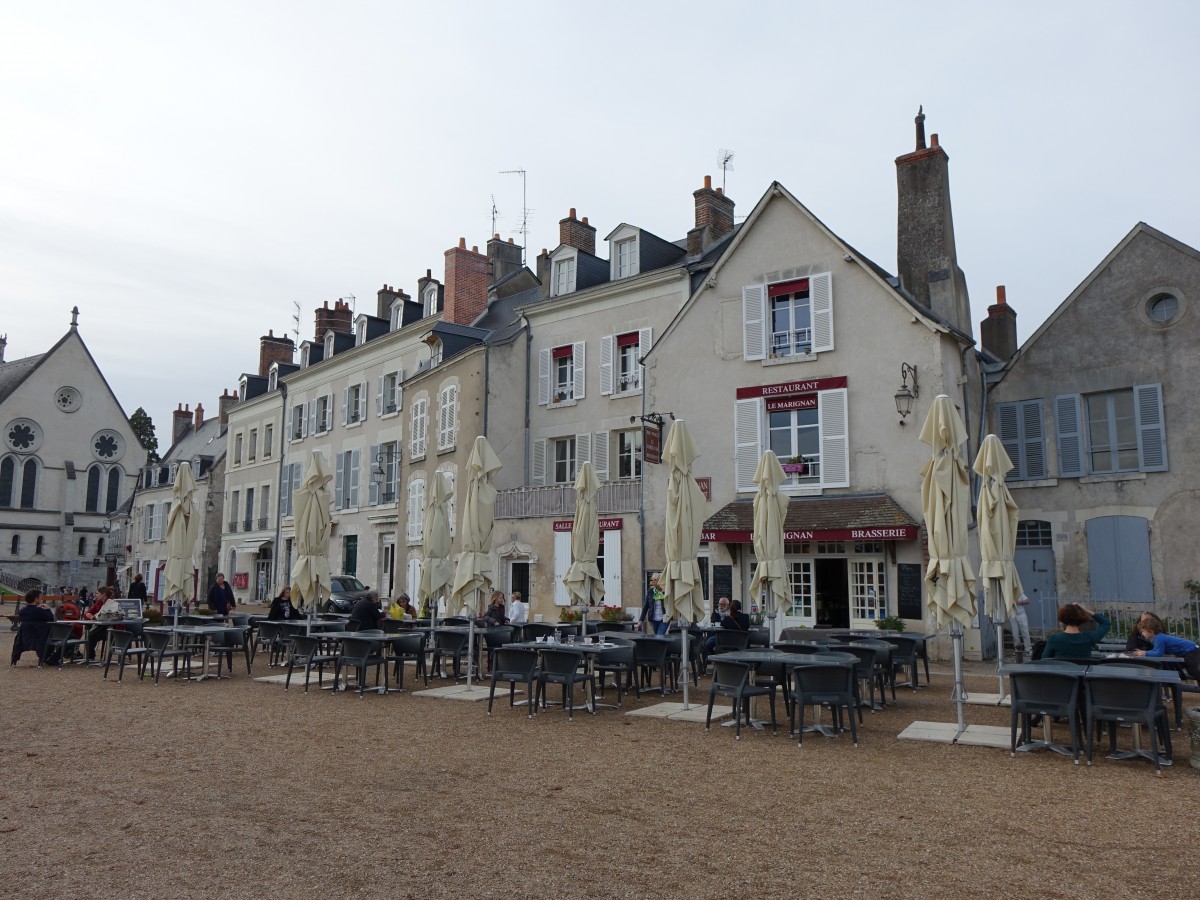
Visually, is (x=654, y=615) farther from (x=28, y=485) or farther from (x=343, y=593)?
(x=28, y=485)

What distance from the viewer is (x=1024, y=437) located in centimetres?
1681

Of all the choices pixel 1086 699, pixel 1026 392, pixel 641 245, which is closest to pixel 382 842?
pixel 1086 699

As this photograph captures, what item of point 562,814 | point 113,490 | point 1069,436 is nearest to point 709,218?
point 1069,436

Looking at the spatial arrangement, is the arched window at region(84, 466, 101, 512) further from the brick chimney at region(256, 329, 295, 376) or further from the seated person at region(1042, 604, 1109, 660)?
the seated person at region(1042, 604, 1109, 660)

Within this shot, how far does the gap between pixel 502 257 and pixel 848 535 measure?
16.3m

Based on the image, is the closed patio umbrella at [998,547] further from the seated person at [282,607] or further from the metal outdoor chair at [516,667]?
the seated person at [282,607]

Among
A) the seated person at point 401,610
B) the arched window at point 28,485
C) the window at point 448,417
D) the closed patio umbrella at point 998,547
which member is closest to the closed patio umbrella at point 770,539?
the closed patio umbrella at point 998,547

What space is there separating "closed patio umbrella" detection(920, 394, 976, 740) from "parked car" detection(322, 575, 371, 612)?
14288 millimetres

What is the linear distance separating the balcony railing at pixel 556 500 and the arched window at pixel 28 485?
128ft

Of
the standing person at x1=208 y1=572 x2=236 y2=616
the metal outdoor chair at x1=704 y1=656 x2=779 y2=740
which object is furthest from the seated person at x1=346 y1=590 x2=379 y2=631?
the metal outdoor chair at x1=704 y1=656 x2=779 y2=740

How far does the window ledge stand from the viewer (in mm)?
15312

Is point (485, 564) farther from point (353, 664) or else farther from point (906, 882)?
point (906, 882)

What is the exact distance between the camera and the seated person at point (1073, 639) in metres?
7.63

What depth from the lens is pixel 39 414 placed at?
158ft
